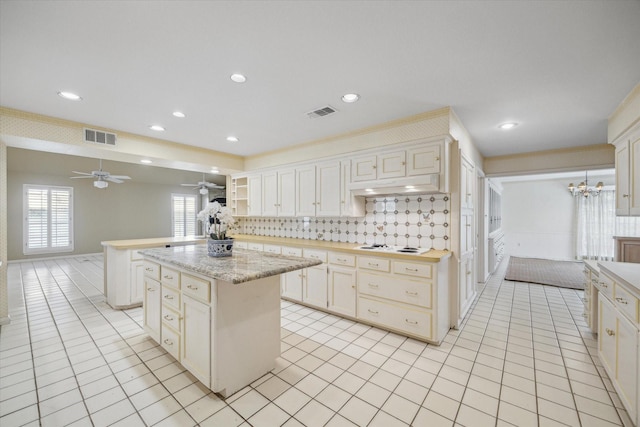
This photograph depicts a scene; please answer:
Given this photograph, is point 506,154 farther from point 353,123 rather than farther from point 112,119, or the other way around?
point 112,119

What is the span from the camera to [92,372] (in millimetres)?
2201

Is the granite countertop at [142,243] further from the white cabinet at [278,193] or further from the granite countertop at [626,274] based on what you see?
the granite countertop at [626,274]

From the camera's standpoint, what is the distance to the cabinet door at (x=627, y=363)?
160 cm

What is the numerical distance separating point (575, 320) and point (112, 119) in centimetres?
629

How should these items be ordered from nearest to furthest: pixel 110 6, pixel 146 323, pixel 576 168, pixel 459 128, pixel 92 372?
pixel 110 6, pixel 92 372, pixel 146 323, pixel 459 128, pixel 576 168

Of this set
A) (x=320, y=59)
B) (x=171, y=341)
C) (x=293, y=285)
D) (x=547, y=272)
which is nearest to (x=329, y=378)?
(x=171, y=341)

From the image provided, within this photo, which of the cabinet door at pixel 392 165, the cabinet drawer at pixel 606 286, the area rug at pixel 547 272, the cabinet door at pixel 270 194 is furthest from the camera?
the area rug at pixel 547 272

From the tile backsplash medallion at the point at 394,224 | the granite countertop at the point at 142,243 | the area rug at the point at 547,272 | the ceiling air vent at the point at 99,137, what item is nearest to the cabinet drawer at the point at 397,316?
the tile backsplash medallion at the point at 394,224

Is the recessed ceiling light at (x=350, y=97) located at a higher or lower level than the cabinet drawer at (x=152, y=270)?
higher

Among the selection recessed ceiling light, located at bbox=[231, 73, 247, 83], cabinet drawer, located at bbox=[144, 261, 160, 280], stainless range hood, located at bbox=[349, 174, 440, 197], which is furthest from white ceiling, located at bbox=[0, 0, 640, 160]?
Answer: cabinet drawer, located at bbox=[144, 261, 160, 280]

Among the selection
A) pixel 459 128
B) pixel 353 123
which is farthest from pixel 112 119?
pixel 459 128

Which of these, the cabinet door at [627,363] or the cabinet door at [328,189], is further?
the cabinet door at [328,189]

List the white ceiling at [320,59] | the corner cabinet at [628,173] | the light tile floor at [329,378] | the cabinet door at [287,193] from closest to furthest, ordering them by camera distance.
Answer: the white ceiling at [320,59], the light tile floor at [329,378], the corner cabinet at [628,173], the cabinet door at [287,193]

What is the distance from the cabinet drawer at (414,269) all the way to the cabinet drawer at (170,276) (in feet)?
7.07
